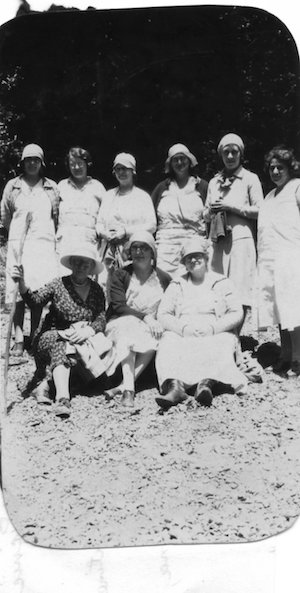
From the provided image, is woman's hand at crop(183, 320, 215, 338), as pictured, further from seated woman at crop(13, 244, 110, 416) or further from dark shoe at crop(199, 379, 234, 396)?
seated woman at crop(13, 244, 110, 416)

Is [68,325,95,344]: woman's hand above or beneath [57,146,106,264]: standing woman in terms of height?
beneath

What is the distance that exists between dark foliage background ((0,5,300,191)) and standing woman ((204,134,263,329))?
15cm

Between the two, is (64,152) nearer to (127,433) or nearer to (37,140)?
(37,140)

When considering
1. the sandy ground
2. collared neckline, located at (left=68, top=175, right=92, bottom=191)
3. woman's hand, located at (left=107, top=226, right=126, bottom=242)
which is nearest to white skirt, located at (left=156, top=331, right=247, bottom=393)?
the sandy ground

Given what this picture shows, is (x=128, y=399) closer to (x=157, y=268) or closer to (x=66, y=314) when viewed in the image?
(x=66, y=314)

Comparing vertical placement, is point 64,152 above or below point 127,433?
above

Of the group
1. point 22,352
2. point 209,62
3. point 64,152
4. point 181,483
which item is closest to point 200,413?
point 181,483

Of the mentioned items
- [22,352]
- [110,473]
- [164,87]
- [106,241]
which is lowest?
[110,473]

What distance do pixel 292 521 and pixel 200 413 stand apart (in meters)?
0.69

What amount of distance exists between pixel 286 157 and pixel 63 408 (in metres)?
1.68

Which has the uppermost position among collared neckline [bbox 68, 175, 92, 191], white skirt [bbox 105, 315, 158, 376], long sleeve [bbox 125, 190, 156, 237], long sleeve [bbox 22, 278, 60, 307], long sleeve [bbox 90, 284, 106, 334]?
collared neckline [bbox 68, 175, 92, 191]

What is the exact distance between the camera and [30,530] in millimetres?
4121

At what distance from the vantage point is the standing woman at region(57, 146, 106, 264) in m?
4.30

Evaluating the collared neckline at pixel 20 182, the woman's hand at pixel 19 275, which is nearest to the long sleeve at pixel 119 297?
the woman's hand at pixel 19 275
